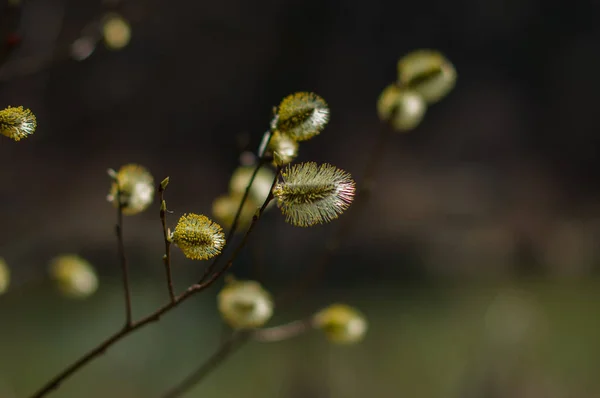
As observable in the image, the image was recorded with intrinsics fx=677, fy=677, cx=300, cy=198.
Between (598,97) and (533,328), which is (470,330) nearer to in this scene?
(533,328)

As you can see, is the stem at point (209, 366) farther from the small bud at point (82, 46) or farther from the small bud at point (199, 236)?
the small bud at point (82, 46)

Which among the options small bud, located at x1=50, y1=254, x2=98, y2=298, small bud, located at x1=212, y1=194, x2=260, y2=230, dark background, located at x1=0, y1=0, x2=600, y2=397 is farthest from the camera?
dark background, located at x1=0, y1=0, x2=600, y2=397

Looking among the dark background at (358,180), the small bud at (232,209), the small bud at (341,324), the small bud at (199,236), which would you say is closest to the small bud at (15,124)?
the small bud at (199,236)

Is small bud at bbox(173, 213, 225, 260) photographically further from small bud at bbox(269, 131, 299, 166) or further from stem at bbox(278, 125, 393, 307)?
stem at bbox(278, 125, 393, 307)

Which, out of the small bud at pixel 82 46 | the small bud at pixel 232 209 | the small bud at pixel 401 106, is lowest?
the small bud at pixel 232 209

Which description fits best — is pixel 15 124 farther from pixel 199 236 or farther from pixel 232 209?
A: pixel 232 209

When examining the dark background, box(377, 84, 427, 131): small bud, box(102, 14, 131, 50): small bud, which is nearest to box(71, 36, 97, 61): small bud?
box(102, 14, 131, 50): small bud

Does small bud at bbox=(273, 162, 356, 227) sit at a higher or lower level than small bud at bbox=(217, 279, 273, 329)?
higher
